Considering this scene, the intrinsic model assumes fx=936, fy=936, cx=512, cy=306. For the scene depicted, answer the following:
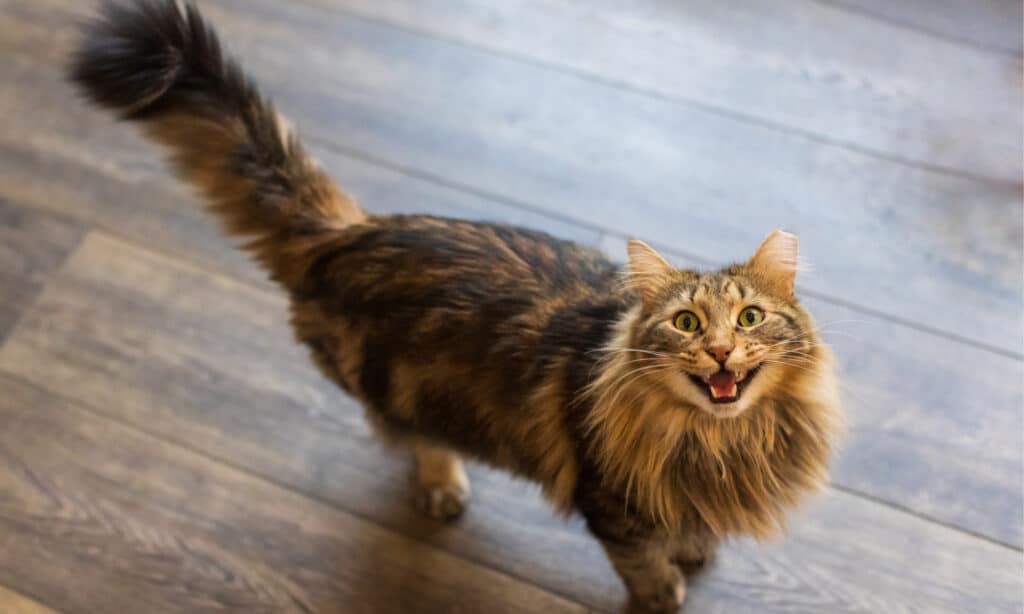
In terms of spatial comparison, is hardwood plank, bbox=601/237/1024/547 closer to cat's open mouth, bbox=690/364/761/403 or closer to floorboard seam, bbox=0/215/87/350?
cat's open mouth, bbox=690/364/761/403

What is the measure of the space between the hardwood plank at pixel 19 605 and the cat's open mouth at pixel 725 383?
1.03 metres

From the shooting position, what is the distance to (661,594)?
130cm

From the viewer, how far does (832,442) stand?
1.12 metres

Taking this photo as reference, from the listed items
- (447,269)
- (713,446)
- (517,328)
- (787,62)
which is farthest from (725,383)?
(787,62)

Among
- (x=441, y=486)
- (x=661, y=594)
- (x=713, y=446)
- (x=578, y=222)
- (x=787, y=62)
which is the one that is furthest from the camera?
(x=787, y=62)

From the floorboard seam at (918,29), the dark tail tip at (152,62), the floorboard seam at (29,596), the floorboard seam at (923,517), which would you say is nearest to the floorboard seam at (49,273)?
the floorboard seam at (29,596)

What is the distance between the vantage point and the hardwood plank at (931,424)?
1407 mm

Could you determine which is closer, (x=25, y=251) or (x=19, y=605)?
(x=19, y=605)

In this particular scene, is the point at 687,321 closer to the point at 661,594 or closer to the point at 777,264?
the point at 777,264

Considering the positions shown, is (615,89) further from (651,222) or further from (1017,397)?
(1017,397)

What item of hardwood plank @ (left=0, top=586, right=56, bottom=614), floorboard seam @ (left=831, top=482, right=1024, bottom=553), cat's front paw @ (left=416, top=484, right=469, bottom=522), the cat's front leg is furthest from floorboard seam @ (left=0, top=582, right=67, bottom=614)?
floorboard seam @ (left=831, top=482, right=1024, bottom=553)

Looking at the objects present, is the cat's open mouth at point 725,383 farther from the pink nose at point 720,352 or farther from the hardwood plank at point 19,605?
the hardwood plank at point 19,605

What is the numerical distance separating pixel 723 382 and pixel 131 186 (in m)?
1.25

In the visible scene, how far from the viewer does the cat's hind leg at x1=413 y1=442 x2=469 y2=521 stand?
1.39 metres
